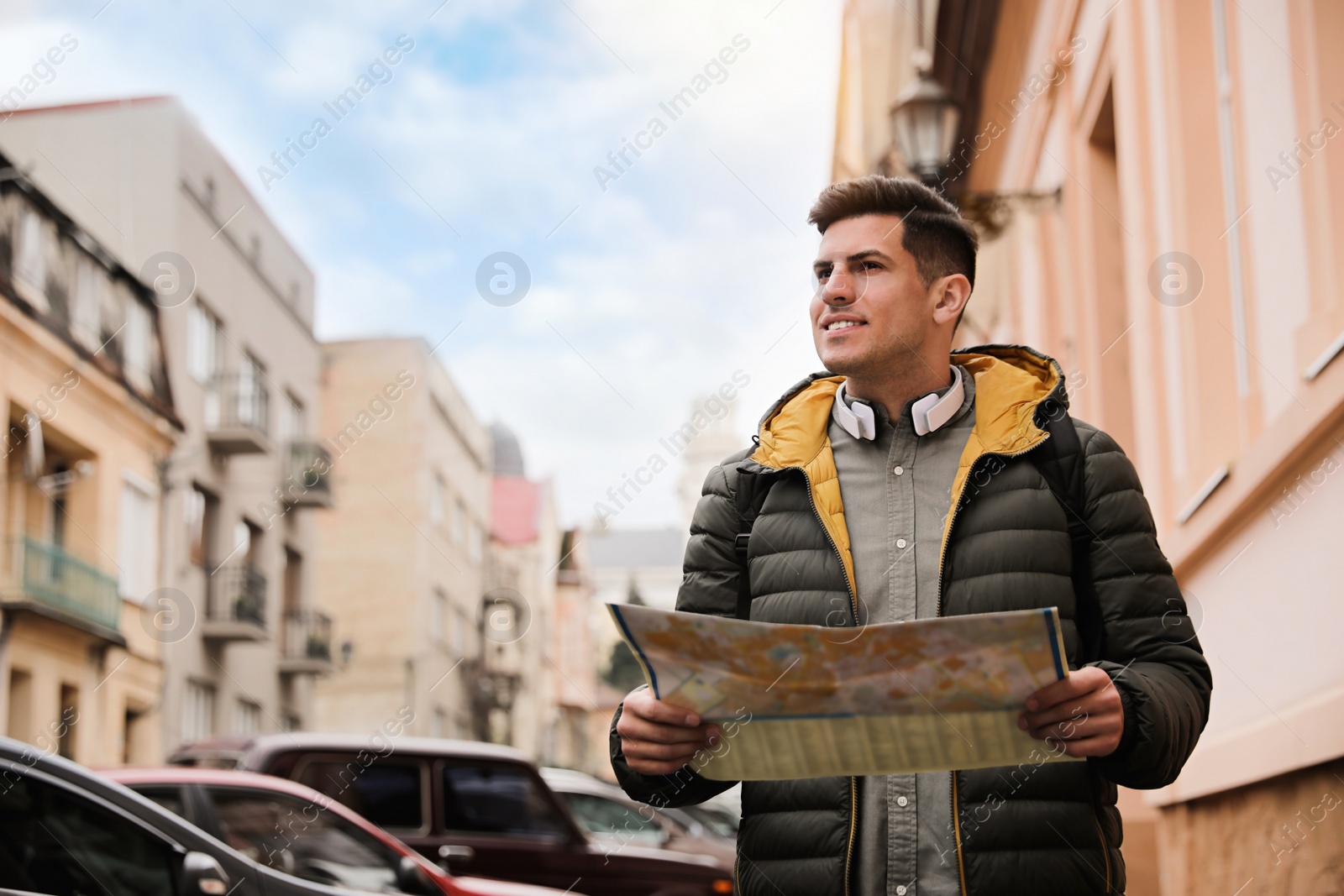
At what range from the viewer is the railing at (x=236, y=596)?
29234mm

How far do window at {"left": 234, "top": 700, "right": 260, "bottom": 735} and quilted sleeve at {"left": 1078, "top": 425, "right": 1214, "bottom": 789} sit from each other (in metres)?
28.9

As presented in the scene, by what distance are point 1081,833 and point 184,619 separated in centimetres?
2664

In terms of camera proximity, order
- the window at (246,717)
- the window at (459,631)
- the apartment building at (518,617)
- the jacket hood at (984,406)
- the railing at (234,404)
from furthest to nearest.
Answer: the apartment building at (518,617) < the window at (459,631) < the window at (246,717) < the railing at (234,404) < the jacket hood at (984,406)

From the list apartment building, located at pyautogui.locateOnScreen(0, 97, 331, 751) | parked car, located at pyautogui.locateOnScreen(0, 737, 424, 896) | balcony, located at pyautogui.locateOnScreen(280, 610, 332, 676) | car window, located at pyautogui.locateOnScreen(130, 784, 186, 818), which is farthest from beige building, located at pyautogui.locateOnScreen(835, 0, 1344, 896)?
balcony, located at pyautogui.locateOnScreen(280, 610, 332, 676)

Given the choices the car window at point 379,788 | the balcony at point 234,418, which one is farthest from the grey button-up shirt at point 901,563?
the balcony at point 234,418

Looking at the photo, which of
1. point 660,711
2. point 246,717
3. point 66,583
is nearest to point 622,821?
point 660,711

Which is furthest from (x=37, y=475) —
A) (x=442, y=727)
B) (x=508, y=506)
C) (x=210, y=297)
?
(x=508, y=506)

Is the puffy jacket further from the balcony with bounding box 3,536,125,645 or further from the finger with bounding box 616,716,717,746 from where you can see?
the balcony with bounding box 3,536,125,645

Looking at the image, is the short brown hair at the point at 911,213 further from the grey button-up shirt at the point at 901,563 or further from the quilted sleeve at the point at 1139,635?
the quilted sleeve at the point at 1139,635

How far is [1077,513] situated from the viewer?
284cm

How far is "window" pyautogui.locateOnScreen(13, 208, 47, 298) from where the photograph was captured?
2073cm

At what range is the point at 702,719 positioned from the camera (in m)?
2.55

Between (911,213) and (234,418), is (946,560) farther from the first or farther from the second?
(234,418)

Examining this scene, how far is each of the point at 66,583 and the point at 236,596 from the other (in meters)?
7.35
